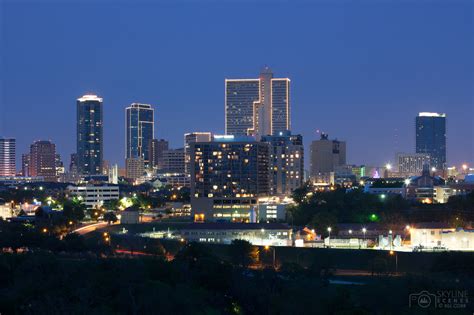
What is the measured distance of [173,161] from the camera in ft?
395

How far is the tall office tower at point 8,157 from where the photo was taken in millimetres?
127000

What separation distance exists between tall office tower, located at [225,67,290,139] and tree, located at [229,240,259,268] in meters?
78.6

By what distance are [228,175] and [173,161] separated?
211 feet

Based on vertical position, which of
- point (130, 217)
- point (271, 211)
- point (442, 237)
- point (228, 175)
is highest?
point (228, 175)

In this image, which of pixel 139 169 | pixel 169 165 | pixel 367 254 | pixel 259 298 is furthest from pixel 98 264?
pixel 139 169

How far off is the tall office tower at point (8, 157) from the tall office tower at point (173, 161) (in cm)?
2584

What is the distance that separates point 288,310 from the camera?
18.0 m

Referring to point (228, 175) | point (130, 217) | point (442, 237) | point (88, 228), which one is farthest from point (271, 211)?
point (442, 237)

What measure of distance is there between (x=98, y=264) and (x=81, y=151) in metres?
99.4

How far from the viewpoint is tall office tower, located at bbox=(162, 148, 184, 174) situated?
120 meters

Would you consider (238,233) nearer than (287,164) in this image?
Yes

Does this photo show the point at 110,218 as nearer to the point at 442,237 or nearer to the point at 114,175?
the point at 442,237

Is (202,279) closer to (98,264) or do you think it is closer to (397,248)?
(98,264)

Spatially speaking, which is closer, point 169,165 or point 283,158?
point 283,158
